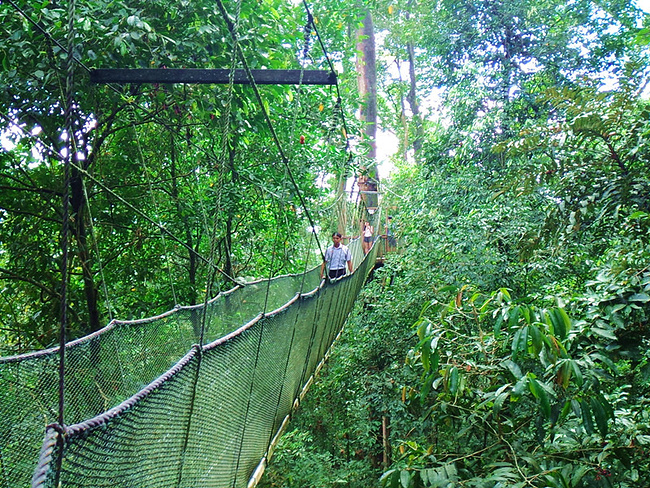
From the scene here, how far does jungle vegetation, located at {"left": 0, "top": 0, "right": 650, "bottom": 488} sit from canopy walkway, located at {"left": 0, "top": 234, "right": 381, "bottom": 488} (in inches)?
11.6

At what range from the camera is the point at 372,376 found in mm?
4949

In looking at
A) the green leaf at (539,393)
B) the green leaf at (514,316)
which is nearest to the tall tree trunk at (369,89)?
the green leaf at (514,316)

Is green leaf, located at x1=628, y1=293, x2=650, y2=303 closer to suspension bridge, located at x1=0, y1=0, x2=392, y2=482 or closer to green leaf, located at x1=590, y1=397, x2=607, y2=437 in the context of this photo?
green leaf, located at x1=590, y1=397, x2=607, y2=437

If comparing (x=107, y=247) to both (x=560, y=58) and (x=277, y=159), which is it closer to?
(x=277, y=159)

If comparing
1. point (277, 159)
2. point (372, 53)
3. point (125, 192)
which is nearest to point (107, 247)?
point (125, 192)

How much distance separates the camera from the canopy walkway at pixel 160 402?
0.78 metres

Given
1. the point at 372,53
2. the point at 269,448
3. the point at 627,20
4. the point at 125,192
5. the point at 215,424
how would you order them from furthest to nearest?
the point at 372,53 → the point at 627,20 → the point at 125,192 → the point at 269,448 → the point at 215,424

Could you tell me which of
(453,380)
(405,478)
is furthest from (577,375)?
(405,478)

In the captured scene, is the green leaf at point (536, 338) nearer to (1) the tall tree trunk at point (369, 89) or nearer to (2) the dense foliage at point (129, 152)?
(2) the dense foliage at point (129, 152)

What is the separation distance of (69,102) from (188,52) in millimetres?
1928

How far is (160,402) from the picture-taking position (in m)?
0.94

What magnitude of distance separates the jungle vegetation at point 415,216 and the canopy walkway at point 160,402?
29cm

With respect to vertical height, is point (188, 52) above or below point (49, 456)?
above

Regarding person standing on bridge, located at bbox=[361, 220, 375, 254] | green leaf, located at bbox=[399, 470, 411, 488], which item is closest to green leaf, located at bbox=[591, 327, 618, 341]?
green leaf, located at bbox=[399, 470, 411, 488]
